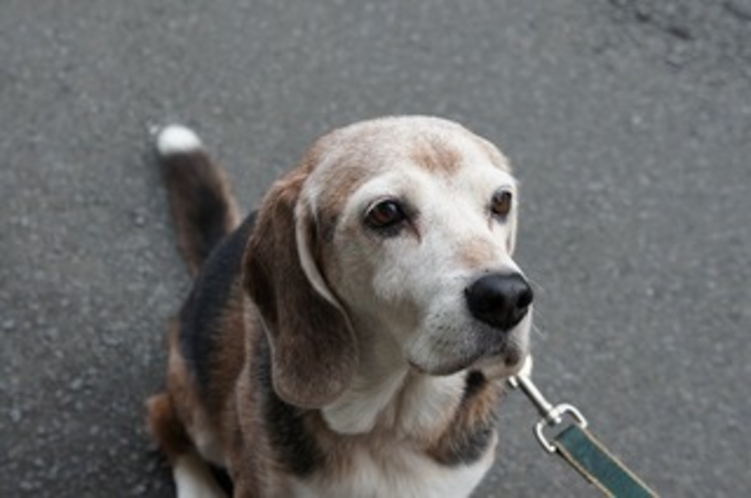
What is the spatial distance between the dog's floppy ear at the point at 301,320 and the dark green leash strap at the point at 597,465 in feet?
1.79

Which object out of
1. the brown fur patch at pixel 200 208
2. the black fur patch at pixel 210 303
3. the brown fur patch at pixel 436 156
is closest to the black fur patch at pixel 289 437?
the black fur patch at pixel 210 303

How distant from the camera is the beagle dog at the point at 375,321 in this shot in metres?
2.57

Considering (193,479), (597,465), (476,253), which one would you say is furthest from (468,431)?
(193,479)

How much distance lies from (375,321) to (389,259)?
230mm

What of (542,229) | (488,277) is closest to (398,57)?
(542,229)

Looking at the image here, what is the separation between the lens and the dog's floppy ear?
2.86 metres

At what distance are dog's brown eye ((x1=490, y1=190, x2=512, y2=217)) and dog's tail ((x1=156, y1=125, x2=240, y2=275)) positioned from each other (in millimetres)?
1552

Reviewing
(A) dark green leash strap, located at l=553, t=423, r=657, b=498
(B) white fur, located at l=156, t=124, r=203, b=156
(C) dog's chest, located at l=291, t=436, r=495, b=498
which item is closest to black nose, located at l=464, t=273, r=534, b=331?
(A) dark green leash strap, located at l=553, t=423, r=657, b=498

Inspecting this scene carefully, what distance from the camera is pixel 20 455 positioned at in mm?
3830

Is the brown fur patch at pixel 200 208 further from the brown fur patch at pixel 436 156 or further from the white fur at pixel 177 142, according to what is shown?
the brown fur patch at pixel 436 156

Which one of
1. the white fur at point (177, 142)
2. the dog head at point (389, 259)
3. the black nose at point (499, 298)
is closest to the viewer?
the black nose at point (499, 298)

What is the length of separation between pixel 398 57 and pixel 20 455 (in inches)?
91.8

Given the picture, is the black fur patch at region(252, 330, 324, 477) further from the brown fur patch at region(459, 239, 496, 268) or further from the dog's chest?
the brown fur patch at region(459, 239, 496, 268)

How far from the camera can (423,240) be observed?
2623 millimetres
